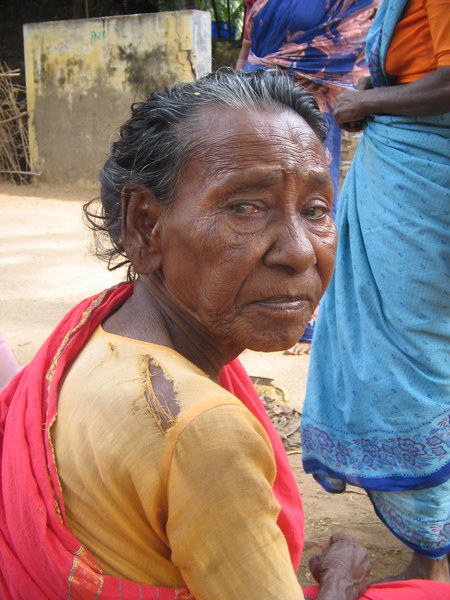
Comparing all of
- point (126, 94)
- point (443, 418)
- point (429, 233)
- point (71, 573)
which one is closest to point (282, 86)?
point (71, 573)

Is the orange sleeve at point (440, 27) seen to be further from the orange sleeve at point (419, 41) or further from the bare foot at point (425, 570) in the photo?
the bare foot at point (425, 570)

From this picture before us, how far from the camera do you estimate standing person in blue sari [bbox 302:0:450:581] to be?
7.39 feet

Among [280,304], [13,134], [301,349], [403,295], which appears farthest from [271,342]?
[13,134]

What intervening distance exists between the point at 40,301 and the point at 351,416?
11.2ft

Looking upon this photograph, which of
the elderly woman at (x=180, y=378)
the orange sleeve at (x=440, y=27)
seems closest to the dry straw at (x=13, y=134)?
the orange sleeve at (x=440, y=27)

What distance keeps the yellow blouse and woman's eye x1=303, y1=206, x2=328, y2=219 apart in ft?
1.41

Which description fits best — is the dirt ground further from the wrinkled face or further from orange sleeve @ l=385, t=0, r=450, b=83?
orange sleeve @ l=385, t=0, r=450, b=83

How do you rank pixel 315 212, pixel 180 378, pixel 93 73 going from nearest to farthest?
1. pixel 180 378
2. pixel 315 212
3. pixel 93 73

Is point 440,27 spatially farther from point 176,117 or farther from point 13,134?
point 13,134

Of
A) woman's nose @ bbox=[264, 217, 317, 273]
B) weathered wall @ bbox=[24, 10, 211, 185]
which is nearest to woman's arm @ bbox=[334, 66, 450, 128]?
woman's nose @ bbox=[264, 217, 317, 273]

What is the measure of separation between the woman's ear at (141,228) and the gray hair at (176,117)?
0.07ft

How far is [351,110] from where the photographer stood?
2508mm

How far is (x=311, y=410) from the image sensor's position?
8.59 feet

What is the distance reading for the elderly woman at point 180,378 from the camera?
101cm
